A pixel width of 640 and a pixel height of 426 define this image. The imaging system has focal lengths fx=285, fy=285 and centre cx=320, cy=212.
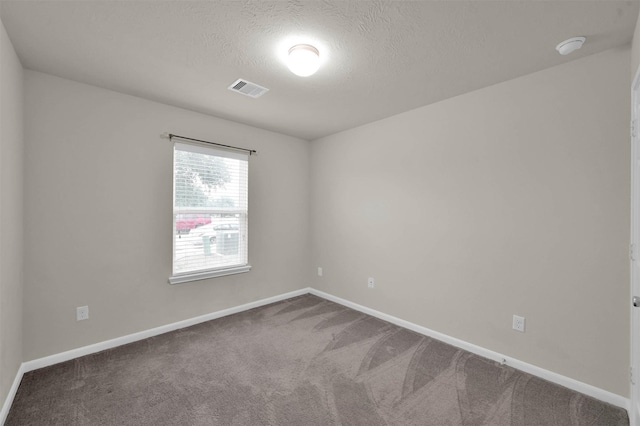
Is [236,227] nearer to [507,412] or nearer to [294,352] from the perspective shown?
[294,352]

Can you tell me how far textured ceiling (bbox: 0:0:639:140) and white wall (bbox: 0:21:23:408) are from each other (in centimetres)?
24

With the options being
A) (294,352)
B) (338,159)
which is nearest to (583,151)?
(338,159)

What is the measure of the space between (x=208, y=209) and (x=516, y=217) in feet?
10.4

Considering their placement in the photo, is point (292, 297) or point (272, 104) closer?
point (272, 104)

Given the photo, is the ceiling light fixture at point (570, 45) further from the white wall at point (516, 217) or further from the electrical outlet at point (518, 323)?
the electrical outlet at point (518, 323)

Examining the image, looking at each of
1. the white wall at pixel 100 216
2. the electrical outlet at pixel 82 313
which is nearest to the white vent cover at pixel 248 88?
the white wall at pixel 100 216

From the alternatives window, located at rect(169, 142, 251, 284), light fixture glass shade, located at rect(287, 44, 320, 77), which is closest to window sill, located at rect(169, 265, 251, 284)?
window, located at rect(169, 142, 251, 284)

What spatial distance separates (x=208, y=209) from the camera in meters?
3.38

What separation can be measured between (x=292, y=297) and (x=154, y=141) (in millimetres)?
2721

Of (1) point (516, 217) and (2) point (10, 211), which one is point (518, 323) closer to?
(1) point (516, 217)

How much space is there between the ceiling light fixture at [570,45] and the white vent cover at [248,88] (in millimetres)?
2268

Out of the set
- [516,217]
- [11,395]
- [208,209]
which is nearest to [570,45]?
[516,217]

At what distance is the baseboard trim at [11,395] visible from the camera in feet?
5.81

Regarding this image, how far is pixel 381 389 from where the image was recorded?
214 centimetres
